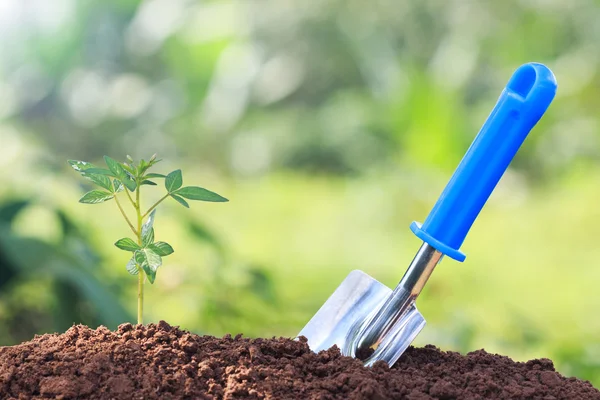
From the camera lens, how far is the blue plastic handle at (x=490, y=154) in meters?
0.68

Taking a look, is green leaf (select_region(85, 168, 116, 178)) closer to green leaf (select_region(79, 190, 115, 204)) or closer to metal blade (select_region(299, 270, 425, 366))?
Answer: green leaf (select_region(79, 190, 115, 204))

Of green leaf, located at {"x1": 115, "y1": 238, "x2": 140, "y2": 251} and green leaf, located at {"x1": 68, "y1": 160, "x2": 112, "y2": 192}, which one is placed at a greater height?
green leaf, located at {"x1": 68, "y1": 160, "x2": 112, "y2": 192}

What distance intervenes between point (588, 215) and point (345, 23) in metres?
2.28

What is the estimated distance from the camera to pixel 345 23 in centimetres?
495

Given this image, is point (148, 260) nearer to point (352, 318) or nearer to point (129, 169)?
point (129, 169)

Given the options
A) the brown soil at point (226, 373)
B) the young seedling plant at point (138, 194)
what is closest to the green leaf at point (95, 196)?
the young seedling plant at point (138, 194)

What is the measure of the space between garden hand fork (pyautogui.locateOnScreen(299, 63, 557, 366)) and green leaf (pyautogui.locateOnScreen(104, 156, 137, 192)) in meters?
0.27

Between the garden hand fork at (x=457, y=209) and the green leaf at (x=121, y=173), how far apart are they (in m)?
0.27

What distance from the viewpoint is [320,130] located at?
15.3 ft

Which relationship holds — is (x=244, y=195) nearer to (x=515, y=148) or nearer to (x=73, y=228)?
(x=73, y=228)

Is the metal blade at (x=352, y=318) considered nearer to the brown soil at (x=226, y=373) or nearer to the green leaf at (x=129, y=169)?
the brown soil at (x=226, y=373)

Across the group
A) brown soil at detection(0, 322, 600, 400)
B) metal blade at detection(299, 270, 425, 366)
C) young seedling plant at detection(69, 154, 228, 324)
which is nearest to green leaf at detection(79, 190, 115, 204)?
young seedling plant at detection(69, 154, 228, 324)

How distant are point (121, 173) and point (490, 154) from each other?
35 cm

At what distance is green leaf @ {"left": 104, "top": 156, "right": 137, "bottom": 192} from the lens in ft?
2.20
